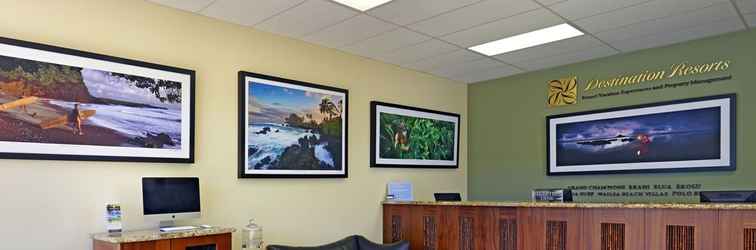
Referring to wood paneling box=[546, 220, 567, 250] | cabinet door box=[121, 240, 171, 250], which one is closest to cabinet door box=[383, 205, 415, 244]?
wood paneling box=[546, 220, 567, 250]

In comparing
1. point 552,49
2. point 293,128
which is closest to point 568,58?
point 552,49

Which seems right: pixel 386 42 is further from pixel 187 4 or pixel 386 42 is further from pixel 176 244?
pixel 176 244

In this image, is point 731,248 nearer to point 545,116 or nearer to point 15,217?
point 545,116

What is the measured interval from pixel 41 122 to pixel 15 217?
64cm

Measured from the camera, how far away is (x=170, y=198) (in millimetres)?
3684

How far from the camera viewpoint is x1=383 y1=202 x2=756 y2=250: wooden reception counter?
3332 mm

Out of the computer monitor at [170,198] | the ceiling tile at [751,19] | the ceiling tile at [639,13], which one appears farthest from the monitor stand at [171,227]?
the ceiling tile at [751,19]

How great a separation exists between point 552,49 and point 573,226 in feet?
6.71

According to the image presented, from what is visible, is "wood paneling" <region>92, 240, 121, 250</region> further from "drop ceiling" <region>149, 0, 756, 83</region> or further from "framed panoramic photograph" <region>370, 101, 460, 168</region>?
"framed panoramic photograph" <region>370, 101, 460, 168</region>

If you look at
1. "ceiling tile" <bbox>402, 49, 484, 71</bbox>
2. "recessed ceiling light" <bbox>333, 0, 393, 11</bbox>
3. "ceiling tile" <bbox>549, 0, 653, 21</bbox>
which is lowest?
"ceiling tile" <bbox>402, 49, 484, 71</bbox>

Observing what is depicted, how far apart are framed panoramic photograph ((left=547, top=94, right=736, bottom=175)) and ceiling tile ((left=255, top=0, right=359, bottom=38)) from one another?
312 cm

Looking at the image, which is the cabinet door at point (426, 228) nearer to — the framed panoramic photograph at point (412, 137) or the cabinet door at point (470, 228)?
the cabinet door at point (470, 228)

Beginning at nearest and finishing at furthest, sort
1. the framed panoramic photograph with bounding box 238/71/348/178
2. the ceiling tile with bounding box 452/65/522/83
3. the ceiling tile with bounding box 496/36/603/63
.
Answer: the framed panoramic photograph with bounding box 238/71/348/178
the ceiling tile with bounding box 496/36/603/63
the ceiling tile with bounding box 452/65/522/83

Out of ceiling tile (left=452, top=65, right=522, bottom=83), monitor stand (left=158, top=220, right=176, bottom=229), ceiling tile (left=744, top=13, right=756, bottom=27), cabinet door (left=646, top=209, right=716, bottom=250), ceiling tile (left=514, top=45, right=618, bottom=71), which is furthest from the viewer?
ceiling tile (left=452, top=65, right=522, bottom=83)
